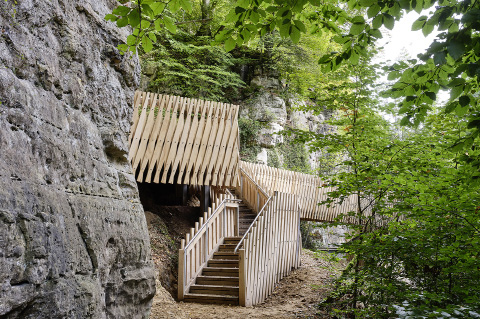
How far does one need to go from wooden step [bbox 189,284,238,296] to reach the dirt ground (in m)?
0.46

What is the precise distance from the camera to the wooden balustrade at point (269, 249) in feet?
22.5

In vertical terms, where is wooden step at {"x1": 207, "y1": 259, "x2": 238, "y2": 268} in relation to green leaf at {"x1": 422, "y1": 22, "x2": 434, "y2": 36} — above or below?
below

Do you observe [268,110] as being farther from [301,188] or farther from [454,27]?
[454,27]

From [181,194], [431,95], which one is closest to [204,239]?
[181,194]

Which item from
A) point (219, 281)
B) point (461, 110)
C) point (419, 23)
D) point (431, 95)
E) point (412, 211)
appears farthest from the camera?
point (219, 281)

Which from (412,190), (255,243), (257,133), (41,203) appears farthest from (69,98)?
(257,133)

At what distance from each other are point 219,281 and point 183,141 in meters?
3.45

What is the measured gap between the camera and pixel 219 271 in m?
7.88

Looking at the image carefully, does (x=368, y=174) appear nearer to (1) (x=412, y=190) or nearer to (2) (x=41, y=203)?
(1) (x=412, y=190)

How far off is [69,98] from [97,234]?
3.10 ft

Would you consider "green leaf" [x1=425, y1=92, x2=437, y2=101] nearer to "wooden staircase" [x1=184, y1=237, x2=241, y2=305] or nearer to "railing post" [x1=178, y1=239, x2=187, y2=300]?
"wooden staircase" [x1=184, y1=237, x2=241, y2=305]

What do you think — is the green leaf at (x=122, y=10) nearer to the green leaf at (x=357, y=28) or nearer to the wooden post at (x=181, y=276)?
the green leaf at (x=357, y=28)

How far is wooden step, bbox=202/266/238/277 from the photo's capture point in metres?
7.77

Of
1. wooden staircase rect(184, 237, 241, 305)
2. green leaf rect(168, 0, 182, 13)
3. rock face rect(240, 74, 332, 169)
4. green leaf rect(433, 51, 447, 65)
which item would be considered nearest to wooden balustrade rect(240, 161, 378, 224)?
rock face rect(240, 74, 332, 169)
